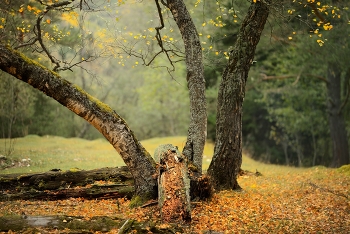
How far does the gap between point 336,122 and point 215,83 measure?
7358 millimetres

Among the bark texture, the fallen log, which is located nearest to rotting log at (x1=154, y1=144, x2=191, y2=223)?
the fallen log

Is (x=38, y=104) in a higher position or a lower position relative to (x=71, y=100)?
higher

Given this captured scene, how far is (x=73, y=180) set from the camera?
9156 mm

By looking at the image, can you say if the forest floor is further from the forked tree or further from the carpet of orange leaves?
the forked tree

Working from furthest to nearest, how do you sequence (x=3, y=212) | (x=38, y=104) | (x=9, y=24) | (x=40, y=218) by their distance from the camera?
(x=38, y=104) → (x=9, y=24) → (x=3, y=212) → (x=40, y=218)

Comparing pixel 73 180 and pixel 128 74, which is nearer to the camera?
pixel 73 180

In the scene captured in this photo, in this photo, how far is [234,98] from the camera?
9656 millimetres

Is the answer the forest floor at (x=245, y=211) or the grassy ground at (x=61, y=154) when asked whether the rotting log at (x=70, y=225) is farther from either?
the grassy ground at (x=61, y=154)

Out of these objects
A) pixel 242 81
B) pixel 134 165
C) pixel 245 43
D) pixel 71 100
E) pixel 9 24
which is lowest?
pixel 134 165

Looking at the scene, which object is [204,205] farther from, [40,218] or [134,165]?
[40,218]

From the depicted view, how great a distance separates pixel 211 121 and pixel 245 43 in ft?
51.1

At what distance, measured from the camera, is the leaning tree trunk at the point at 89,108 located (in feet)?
24.4

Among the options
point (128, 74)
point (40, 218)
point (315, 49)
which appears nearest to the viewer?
point (40, 218)

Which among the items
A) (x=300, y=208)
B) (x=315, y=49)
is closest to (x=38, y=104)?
(x=315, y=49)
